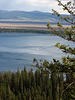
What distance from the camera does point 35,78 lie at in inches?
2393

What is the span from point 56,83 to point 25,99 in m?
16.7

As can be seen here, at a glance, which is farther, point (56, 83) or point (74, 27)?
point (56, 83)

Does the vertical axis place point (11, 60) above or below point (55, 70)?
below

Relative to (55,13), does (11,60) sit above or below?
below

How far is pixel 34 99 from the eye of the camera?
46375 mm

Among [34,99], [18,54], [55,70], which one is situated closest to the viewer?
[55,70]

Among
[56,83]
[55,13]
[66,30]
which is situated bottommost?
[56,83]

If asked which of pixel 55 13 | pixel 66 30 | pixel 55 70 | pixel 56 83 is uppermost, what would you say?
pixel 55 13

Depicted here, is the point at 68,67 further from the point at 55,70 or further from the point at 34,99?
the point at 34,99

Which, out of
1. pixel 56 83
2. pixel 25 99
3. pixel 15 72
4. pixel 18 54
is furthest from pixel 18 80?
pixel 18 54

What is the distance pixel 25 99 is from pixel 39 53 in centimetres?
3390

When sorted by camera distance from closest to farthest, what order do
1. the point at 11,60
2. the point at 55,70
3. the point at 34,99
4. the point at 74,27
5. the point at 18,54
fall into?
the point at 55,70 < the point at 74,27 < the point at 34,99 < the point at 11,60 < the point at 18,54

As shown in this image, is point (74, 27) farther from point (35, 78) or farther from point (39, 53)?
point (39, 53)

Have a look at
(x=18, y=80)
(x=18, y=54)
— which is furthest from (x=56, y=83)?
(x=18, y=54)
